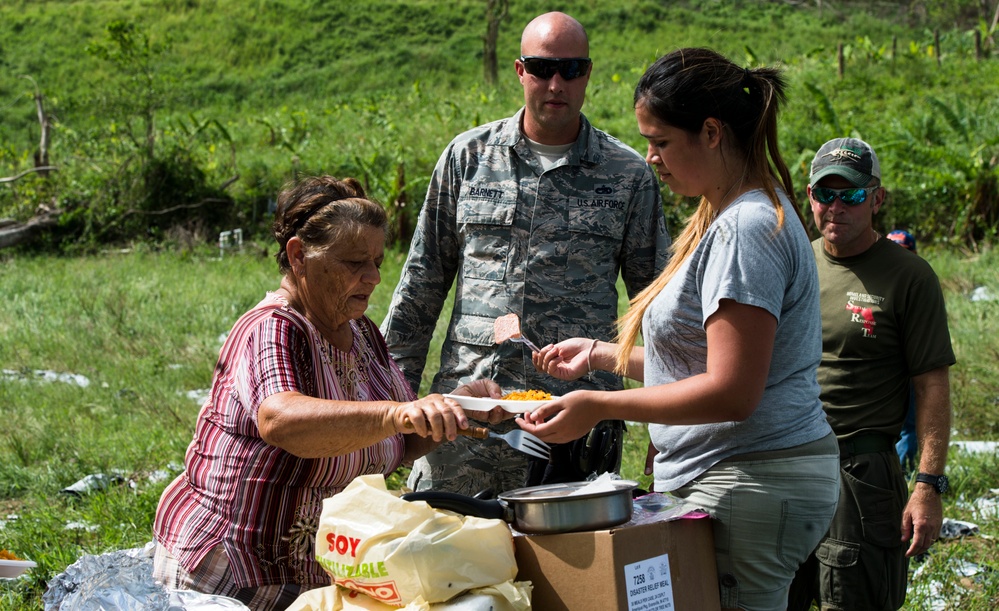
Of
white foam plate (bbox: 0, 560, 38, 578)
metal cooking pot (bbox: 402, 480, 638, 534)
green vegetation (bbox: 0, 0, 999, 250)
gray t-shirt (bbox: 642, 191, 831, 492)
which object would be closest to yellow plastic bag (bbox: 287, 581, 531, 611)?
metal cooking pot (bbox: 402, 480, 638, 534)

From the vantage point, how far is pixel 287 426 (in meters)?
2.38

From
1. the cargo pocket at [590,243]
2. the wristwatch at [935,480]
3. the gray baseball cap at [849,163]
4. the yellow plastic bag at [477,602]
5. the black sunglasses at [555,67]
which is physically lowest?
the wristwatch at [935,480]

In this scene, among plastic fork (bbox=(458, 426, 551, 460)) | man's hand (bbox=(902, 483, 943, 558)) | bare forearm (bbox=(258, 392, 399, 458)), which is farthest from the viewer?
man's hand (bbox=(902, 483, 943, 558))

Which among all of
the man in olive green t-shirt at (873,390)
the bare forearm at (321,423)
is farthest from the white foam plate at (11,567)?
the man in olive green t-shirt at (873,390)

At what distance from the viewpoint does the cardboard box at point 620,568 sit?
6.80 ft

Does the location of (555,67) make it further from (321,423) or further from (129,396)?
(129,396)

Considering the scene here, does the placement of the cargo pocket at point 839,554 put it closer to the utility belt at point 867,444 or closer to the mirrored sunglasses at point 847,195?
the utility belt at point 867,444

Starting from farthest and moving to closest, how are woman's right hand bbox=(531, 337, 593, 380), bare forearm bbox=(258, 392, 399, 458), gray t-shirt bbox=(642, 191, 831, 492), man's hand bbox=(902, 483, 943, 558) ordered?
man's hand bbox=(902, 483, 943, 558), woman's right hand bbox=(531, 337, 593, 380), bare forearm bbox=(258, 392, 399, 458), gray t-shirt bbox=(642, 191, 831, 492)

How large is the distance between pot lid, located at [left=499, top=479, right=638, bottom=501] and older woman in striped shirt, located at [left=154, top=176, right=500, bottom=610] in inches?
8.9

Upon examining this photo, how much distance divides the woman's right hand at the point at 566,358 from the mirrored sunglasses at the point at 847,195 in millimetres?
1174

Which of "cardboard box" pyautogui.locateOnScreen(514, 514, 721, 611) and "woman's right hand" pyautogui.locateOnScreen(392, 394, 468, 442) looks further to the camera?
"woman's right hand" pyautogui.locateOnScreen(392, 394, 468, 442)

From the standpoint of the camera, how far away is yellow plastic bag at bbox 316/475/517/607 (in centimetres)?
204

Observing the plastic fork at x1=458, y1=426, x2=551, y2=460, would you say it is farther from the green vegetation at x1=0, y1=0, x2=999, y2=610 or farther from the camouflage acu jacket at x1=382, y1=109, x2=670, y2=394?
the green vegetation at x1=0, y1=0, x2=999, y2=610

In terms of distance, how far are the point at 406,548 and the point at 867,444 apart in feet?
6.77
